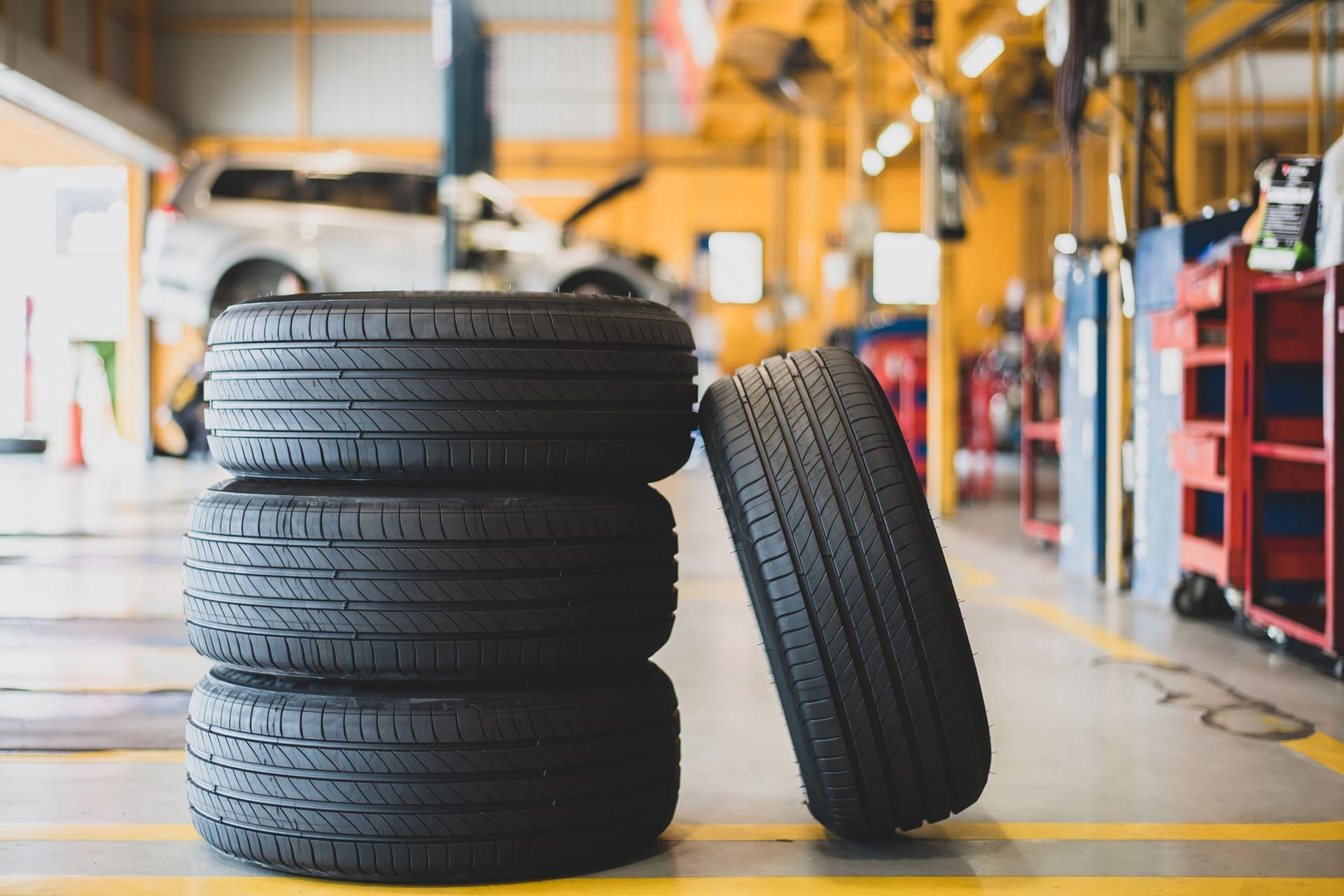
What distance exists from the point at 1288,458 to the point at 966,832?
7.80ft

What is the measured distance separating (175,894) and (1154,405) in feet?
13.5

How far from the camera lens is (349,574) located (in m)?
1.85

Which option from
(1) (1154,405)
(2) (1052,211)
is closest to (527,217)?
(1) (1154,405)

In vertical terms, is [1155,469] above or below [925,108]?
below

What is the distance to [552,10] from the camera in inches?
720

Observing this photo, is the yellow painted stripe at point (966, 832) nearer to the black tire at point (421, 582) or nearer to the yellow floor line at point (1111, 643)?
the black tire at point (421, 582)

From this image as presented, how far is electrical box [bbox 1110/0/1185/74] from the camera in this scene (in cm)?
495

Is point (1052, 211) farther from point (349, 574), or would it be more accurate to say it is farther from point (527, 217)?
point (349, 574)

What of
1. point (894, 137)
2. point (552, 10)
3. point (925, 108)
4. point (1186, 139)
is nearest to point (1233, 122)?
point (1186, 139)

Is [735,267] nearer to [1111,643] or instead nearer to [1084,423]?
[1084,423]

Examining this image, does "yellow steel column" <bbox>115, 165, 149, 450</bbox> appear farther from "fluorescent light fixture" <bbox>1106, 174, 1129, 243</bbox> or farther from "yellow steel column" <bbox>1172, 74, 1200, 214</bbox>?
"fluorescent light fixture" <bbox>1106, 174, 1129, 243</bbox>

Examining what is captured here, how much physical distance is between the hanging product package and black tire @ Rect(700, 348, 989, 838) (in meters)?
2.11

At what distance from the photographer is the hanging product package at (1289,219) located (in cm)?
349

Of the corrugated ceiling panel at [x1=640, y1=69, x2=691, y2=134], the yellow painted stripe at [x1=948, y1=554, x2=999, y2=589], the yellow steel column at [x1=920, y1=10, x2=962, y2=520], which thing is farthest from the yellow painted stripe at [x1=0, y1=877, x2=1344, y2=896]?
the corrugated ceiling panel at [x1=640, y1=69, x2=691, y2=134]
